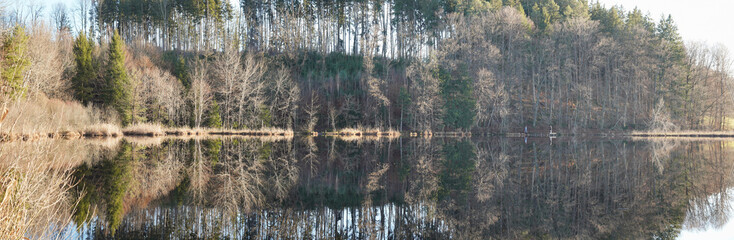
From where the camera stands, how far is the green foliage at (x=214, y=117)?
40781mm

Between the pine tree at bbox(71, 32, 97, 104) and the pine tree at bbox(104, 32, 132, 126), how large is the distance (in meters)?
2.31

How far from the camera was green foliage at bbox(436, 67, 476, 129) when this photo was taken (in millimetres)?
44209

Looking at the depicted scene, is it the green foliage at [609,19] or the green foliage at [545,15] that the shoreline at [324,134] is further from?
the green foliage at [545,15]

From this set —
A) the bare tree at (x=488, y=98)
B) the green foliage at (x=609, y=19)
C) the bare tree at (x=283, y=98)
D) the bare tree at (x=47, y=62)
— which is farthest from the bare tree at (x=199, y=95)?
the green foliage at (x=609, y=19)

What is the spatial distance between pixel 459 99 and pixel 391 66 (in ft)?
44.1

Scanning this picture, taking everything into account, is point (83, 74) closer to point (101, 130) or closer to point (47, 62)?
point (101, 130)

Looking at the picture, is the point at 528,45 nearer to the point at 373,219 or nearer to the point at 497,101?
the point at 497,101

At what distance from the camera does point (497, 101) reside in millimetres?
48094

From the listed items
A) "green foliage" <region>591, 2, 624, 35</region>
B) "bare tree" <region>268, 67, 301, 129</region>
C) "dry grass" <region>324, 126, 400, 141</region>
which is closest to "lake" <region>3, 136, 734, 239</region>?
"bare tree" <region>268, 67, 301, 129</region>

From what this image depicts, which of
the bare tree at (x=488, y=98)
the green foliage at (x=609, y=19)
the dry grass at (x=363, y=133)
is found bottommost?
the dry grass at (x=363, y=133)

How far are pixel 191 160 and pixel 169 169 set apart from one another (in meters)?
3.03

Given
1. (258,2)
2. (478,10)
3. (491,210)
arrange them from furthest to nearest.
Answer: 1. (258,2)
2. (478,10)
3. (491,210)

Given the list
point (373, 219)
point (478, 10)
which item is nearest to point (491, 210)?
point (373, 219)

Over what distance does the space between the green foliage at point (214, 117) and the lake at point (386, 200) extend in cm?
2171
